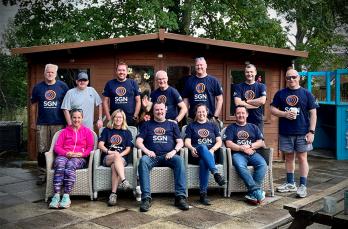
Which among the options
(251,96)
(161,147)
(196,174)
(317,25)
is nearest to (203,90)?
(251,96)

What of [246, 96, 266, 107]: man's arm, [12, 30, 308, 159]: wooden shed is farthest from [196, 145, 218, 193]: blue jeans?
[12, 30, 308, 159]: wooden shed

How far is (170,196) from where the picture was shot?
5293 millimetres

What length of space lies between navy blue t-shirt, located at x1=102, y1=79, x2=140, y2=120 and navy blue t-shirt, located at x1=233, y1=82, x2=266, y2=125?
57.9 inches

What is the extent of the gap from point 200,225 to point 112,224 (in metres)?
0.89

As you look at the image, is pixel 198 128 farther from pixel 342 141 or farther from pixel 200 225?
pixel 342 141

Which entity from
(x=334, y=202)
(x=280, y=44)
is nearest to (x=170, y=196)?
(x=334, y=202)

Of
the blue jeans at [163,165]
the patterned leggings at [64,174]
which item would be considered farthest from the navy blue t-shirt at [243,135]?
the patterned leggings at [64,174]

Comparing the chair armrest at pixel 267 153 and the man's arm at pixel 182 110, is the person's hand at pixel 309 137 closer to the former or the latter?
the chair armrest at pixel 267 153

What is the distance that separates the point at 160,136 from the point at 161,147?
0.14 metres

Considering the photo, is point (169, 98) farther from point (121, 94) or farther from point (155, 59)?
point (155, 59)

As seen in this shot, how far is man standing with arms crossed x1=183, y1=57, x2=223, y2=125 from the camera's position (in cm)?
573

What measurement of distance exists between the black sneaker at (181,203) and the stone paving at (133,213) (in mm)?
79

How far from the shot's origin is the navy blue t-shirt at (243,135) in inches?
209

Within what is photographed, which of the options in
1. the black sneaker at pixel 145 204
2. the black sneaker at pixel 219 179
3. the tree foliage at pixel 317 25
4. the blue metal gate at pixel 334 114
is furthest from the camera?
the tree foliage at pixel 317 25
